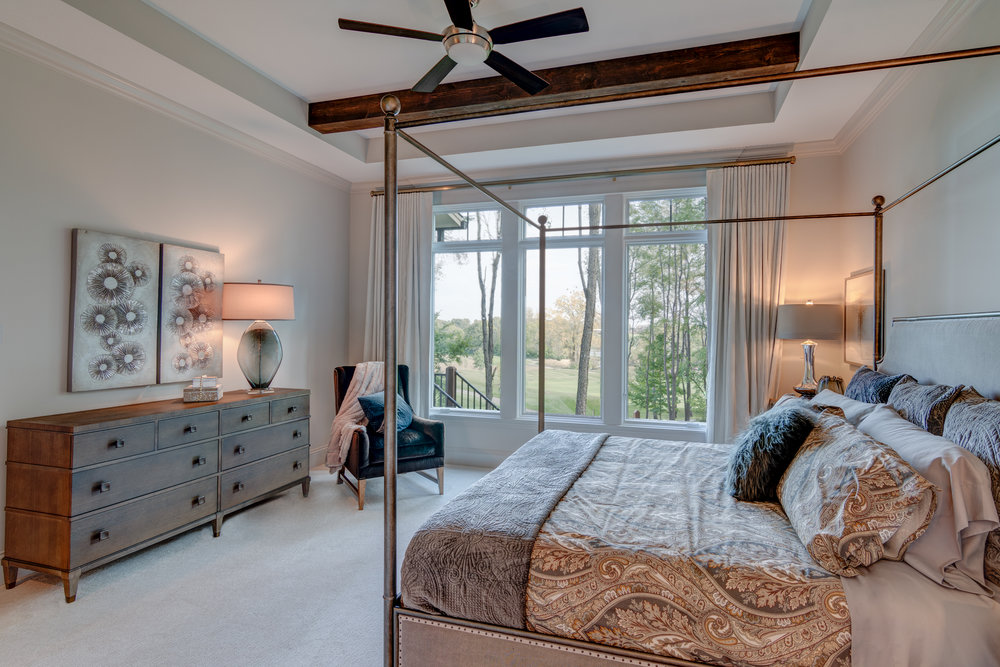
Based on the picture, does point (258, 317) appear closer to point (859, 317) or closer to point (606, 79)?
point (606, 79)

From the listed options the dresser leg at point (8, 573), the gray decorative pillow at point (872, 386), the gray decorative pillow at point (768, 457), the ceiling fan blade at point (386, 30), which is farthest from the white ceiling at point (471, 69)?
the dresser leg at point (8, 573)

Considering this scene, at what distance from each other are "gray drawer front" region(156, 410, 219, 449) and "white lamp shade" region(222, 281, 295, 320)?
783 millimetres

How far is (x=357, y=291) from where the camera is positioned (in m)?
5.41

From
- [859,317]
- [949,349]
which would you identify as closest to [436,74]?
[949,349]

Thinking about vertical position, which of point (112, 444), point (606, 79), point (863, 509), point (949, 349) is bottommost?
point (112, 444)

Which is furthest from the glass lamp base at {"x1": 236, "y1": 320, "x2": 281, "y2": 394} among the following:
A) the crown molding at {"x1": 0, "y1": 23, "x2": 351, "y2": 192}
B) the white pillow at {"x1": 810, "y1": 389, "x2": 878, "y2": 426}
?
the white pillow at {"x1": 810, "y1": 389, "x2": 878, "y2": 426}

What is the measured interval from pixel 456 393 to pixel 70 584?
10.8ft

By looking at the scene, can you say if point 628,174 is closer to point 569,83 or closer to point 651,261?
point 651,261

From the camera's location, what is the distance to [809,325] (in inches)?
138

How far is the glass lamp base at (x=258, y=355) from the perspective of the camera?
382cm

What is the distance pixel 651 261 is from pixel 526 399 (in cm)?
176

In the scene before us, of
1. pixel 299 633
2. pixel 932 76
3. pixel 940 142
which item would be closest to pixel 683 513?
pixel 299 633

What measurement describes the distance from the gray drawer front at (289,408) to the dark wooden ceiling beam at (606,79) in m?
2.14

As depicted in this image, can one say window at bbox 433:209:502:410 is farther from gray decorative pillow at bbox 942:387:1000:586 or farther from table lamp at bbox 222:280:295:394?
gray decorative pillow at bbox 942:387:1000:586
